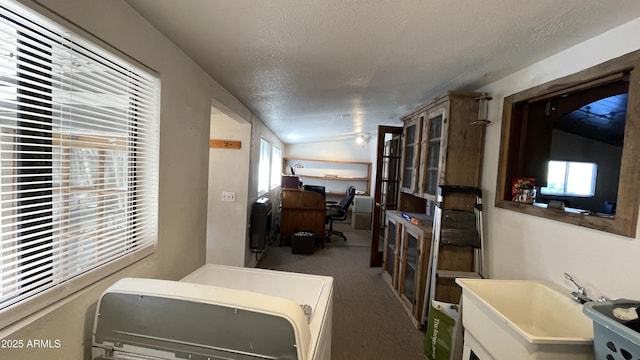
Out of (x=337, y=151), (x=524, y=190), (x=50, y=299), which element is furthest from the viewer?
(x=337, y=151)

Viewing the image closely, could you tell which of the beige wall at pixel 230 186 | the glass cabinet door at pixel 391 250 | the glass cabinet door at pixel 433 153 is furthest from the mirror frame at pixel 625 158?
the beige wall at pixel 230 186

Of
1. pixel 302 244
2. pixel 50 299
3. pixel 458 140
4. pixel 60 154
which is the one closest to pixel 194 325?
pixel 50 299

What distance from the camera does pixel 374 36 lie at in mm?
1429

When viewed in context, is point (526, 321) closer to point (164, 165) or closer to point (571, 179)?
point (571, 179)

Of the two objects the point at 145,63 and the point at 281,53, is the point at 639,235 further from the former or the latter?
the point at 145,63

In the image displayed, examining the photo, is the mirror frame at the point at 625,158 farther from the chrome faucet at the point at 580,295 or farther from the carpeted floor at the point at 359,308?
the carpeted floor at the point at 359,308

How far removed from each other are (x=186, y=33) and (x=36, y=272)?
1229mm

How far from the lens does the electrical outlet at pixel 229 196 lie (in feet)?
11.4

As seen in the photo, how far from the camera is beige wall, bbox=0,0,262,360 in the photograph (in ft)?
3.03

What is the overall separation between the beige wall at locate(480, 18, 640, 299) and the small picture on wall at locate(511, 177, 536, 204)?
0.40 feet

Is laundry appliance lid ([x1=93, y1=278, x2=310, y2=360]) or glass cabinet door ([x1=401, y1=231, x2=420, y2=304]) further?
glass cabinet door ([x1=401, y1=231, x2=420, y2=304])

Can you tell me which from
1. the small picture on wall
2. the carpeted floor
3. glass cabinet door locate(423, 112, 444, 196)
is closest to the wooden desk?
the carpeted floor

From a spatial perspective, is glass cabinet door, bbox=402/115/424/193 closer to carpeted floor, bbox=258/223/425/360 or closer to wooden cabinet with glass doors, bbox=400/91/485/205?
wooden cabinet with glass doors, bbox=400/91/485/205

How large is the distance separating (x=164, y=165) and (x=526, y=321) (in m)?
2.29
